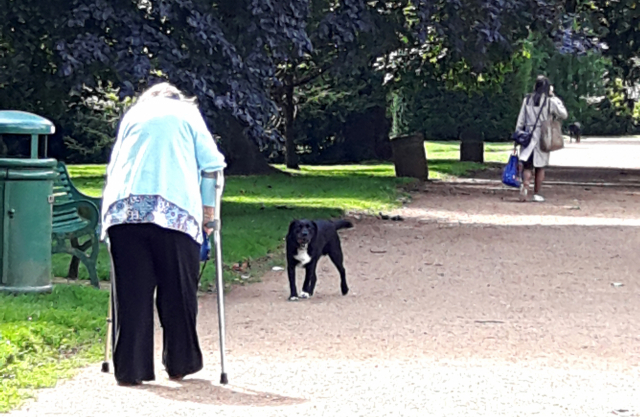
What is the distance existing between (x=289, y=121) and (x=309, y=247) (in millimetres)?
20125

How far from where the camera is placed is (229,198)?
1989 cm

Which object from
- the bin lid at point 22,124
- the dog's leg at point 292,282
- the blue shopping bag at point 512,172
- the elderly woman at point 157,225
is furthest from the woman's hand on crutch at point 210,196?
the blue shopping bag at point 512,172

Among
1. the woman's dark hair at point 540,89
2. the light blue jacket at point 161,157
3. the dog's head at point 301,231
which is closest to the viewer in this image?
→ the light blue jacket at point 161,157

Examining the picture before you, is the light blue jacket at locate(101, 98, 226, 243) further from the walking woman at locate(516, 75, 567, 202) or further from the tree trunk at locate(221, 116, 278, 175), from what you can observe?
the tree trunk at locate(221, 116, 278, 175)

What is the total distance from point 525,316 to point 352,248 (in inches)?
175

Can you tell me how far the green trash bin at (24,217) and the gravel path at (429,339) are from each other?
50.4 inches

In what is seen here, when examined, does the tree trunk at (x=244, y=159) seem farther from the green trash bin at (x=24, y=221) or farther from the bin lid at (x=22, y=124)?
the bin lid at (x=22, y=124)

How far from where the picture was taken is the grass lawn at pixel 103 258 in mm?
7418

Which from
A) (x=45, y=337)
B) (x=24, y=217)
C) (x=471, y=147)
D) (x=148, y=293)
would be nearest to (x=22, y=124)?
(x=24, y=217)

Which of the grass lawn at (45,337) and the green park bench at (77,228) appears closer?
the grass lawn at (45,337)

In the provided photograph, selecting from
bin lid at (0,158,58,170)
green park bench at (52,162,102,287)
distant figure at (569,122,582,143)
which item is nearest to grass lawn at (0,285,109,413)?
green park bench at (52,162,102,287)

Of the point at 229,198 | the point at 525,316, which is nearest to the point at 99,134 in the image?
the point at 229,198

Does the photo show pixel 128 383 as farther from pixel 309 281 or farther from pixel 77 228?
pixel 77 228

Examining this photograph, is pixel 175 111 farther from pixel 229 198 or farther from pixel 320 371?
pixel 229 198
